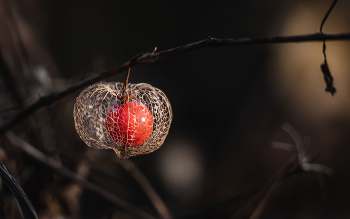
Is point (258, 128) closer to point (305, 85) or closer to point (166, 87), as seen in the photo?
point (305, 85)

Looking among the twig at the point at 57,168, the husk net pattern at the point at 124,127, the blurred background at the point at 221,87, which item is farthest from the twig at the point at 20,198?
the blurred background at the point at 221,87

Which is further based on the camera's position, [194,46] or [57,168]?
[57,168]

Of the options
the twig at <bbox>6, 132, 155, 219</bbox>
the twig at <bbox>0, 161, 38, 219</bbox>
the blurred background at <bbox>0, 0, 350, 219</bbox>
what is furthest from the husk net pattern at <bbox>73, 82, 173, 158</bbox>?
the blurred background at <bbox>0, 0, 350, 219</bbox>

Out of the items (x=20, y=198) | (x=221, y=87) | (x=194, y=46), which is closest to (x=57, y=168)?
(x=20, y=198)

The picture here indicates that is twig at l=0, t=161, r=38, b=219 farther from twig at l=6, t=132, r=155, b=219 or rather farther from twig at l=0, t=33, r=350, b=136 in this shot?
twig at l=6, t=132, r=155, b=219

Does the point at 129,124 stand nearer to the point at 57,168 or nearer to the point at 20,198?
the point at 20,198

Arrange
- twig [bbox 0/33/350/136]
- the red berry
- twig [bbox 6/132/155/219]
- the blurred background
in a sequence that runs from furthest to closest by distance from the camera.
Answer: the blurred background, twig [bbox 6/132/155/219], the red berry, twig [bbox 0/33/350/136]

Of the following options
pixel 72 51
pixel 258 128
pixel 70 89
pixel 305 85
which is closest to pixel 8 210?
pixel 70 89
